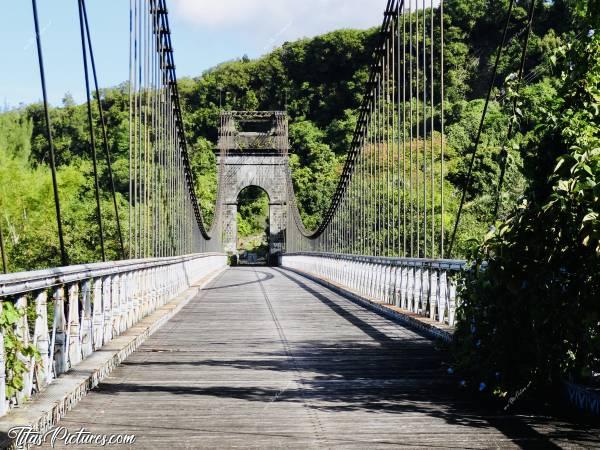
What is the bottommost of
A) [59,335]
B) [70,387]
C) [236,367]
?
[236,367]

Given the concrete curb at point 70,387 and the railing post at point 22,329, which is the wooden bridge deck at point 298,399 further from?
the railing post at point 22,329

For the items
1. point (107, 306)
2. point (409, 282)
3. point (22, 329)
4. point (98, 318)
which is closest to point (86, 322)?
point (98, 318)

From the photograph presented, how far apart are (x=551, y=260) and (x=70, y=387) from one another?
2.96m

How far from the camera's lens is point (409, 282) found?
13250 millimetres

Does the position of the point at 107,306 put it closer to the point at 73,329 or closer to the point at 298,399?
the point at 73,329

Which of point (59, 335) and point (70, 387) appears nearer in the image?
point (70, 387)

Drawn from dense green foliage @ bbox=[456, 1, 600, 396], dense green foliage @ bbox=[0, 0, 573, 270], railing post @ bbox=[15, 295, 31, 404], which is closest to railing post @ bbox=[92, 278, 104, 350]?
railing post @ bbox=[15, 295, 31, 404]

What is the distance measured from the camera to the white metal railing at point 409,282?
10.4m

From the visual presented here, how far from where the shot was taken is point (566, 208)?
17.2 feet

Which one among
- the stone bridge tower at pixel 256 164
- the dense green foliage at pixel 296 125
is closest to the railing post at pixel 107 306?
the dense green foliage at pixel 296 125

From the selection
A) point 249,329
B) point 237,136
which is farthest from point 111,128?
point 249,329

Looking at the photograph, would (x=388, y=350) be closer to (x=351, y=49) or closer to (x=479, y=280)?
(x=479, y=280)

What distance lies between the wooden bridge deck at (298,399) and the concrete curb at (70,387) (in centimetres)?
9

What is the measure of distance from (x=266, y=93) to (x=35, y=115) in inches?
1036
